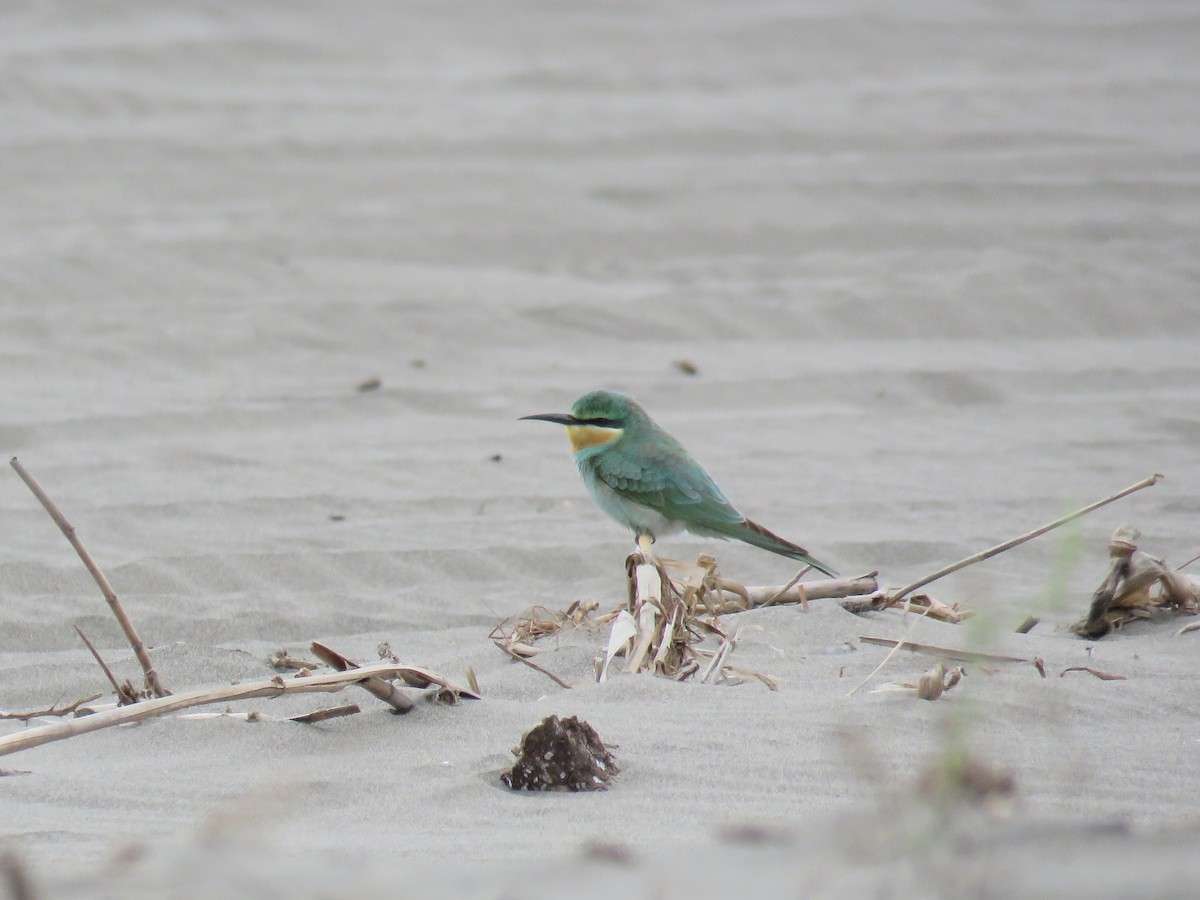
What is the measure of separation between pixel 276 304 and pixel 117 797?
18.7 ft

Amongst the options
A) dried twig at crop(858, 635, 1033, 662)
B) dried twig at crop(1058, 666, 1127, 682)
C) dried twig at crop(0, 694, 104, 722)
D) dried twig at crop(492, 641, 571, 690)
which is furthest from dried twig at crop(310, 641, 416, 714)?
dried twig at crop(1058, 666, 1127, 682)

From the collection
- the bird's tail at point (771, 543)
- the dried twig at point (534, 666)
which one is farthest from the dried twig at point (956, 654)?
the bird's tail at point (771, 543)

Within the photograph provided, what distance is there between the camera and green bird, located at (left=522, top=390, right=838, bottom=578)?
4.84m

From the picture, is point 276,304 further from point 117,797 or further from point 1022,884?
point 1022,884

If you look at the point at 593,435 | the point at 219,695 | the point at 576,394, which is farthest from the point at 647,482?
the point at 576,394

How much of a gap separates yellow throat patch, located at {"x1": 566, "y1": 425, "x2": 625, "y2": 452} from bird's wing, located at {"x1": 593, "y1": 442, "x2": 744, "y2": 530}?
0.22 metres

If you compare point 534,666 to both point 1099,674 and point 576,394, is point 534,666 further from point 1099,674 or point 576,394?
point 576,394

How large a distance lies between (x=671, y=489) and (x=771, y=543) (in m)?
0.36

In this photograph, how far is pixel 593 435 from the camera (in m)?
5.20

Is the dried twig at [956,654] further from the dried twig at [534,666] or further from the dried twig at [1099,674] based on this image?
the dried twig at [534,666]

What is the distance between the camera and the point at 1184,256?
8898mm

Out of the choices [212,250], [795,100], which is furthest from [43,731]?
[795,100]

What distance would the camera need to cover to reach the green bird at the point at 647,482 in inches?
191

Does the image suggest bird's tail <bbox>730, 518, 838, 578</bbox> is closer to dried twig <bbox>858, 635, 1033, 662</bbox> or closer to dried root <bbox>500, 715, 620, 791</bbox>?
dried twig <bbox>858, 635, 1033, 662</bbox>
